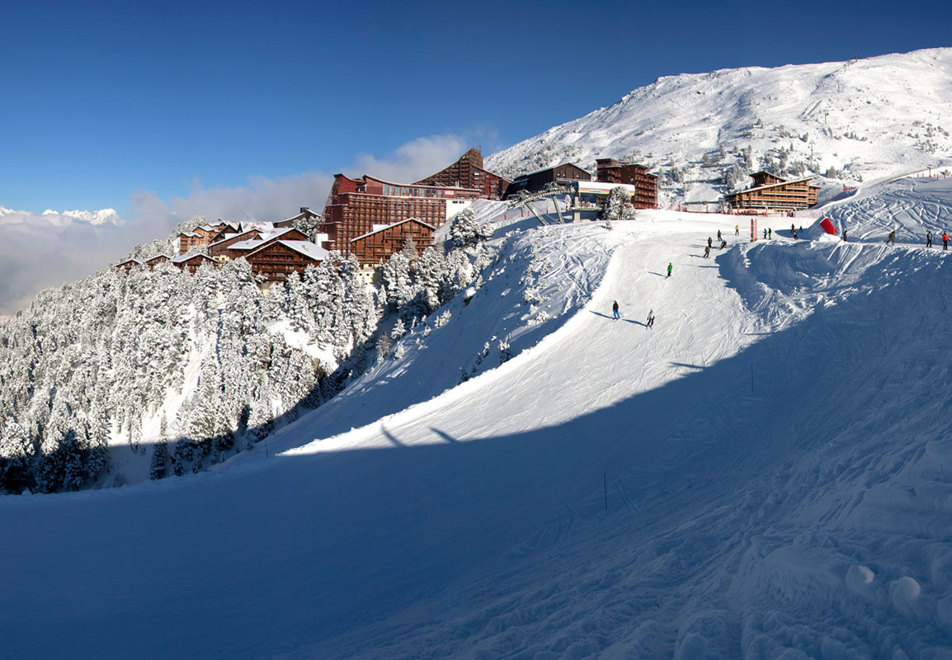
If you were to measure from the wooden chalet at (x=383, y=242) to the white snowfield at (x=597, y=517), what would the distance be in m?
43.6

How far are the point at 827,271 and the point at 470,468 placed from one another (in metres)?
17.7

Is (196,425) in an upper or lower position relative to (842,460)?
lower

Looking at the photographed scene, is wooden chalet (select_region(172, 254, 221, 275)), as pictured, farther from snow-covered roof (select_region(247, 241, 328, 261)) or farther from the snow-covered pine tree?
the snow-covered pine tree

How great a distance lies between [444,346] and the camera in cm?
3159

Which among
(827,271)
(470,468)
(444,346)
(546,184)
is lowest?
(470,468)

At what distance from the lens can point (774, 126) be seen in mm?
115438

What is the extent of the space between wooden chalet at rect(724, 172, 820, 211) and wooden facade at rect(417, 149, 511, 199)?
36.5 m

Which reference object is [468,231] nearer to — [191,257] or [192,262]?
[191,257]

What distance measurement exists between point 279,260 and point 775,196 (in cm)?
5565

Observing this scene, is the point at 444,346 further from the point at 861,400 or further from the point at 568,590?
the point at 568,590

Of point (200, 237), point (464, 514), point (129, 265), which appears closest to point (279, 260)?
point (129, 265)

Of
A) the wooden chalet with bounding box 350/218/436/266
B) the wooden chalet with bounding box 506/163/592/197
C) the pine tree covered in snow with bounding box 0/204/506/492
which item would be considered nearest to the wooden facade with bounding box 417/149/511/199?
the wooden chalet with bounding box 506/163/592/197

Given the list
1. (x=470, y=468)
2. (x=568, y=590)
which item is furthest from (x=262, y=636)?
(x=470, y=468)

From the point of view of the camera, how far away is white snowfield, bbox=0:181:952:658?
5.18 m
